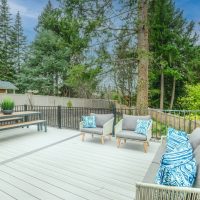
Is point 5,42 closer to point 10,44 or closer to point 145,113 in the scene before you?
point 10,44

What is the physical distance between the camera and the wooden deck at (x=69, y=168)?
300cm

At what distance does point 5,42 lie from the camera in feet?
90.1

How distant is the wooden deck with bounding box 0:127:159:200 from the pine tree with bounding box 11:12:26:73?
23.5m

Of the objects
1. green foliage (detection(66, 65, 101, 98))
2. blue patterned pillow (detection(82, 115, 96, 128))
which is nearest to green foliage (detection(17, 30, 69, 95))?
green foliage (detection(66, 65, 101, 98))

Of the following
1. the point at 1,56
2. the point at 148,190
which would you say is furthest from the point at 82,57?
the point at 1,56

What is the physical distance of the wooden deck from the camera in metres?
3.00

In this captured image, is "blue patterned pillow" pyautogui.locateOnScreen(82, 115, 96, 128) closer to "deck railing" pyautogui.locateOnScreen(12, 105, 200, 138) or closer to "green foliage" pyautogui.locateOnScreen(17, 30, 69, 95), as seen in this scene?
→ "deck railing" pyautogui.locateOnScreen(12, 105, 200, 138)

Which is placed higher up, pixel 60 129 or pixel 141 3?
pixel 141 3

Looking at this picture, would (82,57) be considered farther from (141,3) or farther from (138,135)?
(138,135)

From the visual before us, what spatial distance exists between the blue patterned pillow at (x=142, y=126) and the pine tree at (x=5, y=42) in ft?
80.0

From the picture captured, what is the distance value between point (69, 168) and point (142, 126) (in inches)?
85.9

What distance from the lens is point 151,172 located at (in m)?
2.58

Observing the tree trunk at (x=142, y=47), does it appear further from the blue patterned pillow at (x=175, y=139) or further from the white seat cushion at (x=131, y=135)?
the blue patterned pillow at (x=175, y=139)

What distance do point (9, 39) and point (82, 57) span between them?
21.9 metres
